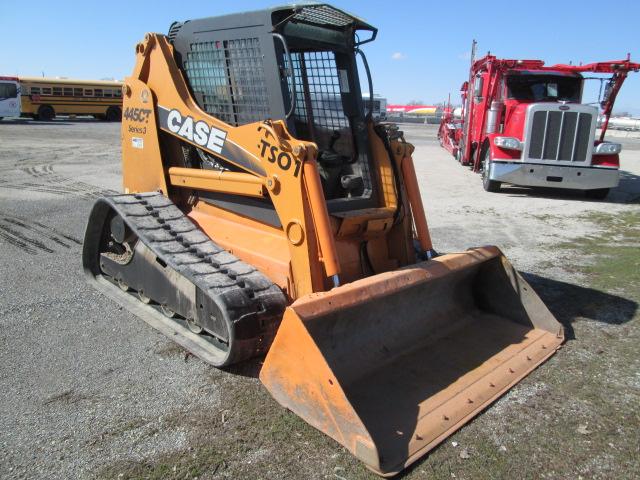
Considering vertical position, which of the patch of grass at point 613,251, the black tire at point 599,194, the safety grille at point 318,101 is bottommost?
the black tire at point 599,194

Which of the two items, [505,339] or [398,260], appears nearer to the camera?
[505,339]

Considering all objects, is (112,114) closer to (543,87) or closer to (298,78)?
(543,87)

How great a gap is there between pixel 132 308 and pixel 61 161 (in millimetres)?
11862

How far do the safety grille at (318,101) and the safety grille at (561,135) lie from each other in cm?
758

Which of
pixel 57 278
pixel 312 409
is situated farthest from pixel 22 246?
pixel 312 409

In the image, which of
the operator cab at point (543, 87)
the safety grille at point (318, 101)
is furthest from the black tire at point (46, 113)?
the safety grille at point (318, 101)

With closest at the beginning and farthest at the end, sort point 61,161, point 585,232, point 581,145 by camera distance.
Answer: point 585,232, point 581,145, point 61,161

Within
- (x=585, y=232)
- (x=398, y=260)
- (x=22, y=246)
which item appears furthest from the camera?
(x=585, y=232)

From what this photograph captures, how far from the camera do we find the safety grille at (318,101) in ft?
14.8

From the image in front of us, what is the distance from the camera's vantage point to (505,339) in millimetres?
4176

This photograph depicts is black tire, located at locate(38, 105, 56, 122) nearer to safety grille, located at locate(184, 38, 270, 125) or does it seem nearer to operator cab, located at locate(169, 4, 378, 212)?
operator cab, located at locate(169, 4, 378, 212)

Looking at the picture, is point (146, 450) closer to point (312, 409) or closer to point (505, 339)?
point (312, 409)

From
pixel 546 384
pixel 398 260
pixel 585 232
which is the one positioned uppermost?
pixel 398 260

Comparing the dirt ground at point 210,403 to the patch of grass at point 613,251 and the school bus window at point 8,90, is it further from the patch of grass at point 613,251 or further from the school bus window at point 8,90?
the school bus window at point 8,90
